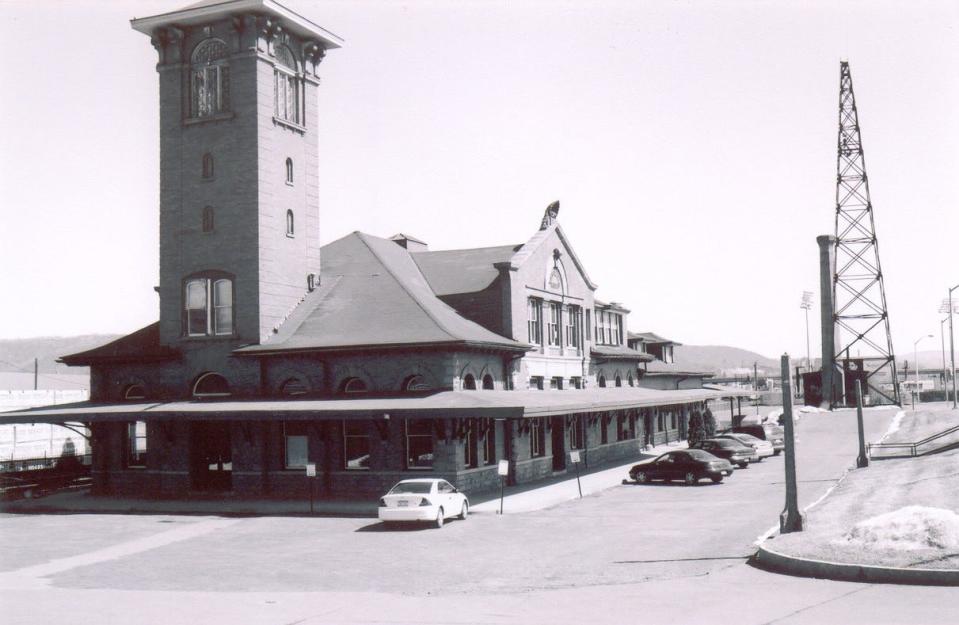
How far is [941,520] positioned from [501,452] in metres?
21.1

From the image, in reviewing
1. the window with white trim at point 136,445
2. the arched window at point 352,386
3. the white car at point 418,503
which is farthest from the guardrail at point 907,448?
the window with white trim at point 136,445

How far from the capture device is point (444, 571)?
Answer: 67.2 ft

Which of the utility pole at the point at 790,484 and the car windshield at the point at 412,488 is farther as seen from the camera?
the car windshield at the point at 412,488

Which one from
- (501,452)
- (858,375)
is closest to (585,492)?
(501,452)

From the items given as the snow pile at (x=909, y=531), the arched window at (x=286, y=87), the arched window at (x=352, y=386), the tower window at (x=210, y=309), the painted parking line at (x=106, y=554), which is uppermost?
the arched window at (x=286, y=87)

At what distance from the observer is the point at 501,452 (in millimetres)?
38312

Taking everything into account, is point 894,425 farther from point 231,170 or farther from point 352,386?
point 231,170

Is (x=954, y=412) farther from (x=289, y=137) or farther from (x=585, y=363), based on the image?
(x=289, y=137)

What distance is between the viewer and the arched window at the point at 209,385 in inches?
1516

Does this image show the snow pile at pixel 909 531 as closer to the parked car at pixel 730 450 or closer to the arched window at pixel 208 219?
the parked car at pixel 730 450

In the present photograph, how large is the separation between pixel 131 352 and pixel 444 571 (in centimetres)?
2344

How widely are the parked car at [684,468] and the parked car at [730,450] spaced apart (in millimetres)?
4644

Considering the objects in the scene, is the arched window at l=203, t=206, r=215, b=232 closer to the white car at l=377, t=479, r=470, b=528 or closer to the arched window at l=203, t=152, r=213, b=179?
the arched window at l=203, t=152, r=213, b=179

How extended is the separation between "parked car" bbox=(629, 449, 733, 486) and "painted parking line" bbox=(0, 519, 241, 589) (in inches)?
640
